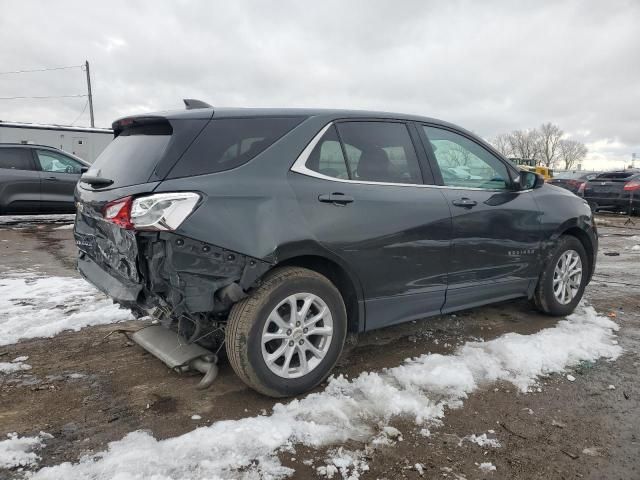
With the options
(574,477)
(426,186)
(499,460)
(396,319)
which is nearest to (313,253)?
(396,319)

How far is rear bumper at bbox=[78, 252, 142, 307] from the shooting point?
2.80 metres

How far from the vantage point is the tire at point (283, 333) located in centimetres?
274

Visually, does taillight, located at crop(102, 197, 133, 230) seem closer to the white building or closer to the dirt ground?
the dirt ground

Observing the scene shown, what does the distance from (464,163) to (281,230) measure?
193cm

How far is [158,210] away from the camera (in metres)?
2.58

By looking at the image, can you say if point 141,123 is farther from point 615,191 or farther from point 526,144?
point 526,144

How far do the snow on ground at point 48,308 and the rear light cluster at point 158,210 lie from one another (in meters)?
1.93

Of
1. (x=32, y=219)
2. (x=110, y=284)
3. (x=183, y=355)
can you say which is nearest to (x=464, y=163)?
(x=183, y=355)

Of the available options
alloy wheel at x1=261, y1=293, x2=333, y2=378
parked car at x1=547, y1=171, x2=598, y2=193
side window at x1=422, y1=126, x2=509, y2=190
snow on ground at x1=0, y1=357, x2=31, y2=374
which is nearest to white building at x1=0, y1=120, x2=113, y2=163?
snow on ground at x1=0, y1=357, x2=31, y2=374

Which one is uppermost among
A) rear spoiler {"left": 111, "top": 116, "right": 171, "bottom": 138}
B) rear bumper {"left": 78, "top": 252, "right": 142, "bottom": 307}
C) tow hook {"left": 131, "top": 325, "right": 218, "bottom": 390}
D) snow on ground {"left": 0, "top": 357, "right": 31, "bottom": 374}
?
rear spoiler {"left": 111, "top": 116, "right": 171, "bottom": 138}

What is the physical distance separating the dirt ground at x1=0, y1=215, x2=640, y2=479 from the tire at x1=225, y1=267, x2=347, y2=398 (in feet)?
0.73

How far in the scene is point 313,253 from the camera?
294 cm

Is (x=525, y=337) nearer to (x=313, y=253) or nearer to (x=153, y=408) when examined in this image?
(x=313, y=253)

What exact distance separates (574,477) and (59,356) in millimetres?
3359
